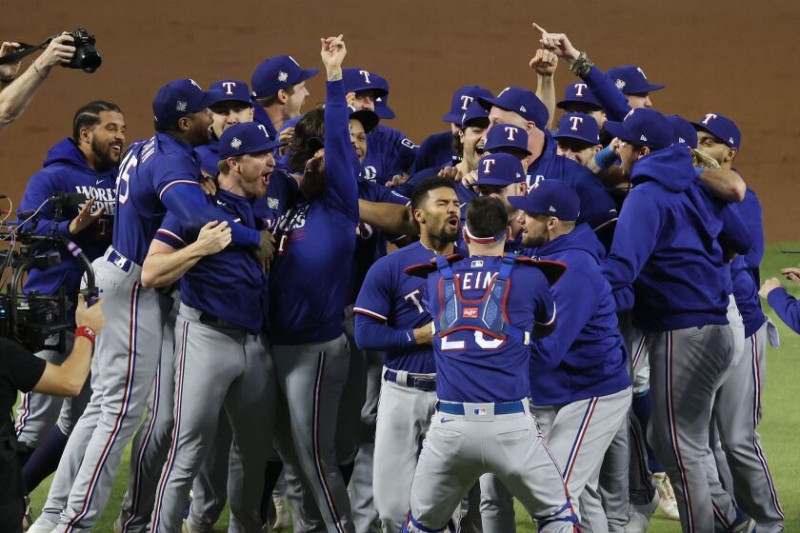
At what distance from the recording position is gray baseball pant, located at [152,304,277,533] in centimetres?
451

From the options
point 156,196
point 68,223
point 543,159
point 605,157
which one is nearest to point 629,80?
point 605,157

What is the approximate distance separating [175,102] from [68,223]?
0.99 metres

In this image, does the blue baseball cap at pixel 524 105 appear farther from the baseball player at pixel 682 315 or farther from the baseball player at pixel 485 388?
the baseball player at pixel 485 388

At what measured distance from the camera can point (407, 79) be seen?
12734 millimetres

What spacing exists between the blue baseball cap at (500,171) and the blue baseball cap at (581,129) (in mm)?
973

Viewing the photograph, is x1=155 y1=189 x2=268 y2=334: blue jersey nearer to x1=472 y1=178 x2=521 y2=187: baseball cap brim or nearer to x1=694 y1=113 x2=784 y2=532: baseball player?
x1=472 y1=178 x2=521 y2=187: baseball cap brim

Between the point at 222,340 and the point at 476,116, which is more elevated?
the point at 476,116

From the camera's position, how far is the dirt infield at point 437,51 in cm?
1232

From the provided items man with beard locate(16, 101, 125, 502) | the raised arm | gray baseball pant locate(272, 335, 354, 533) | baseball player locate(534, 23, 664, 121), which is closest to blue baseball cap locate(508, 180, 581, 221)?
the raised arm

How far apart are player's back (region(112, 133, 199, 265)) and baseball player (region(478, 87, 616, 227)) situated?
4.54 ft

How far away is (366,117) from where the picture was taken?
5.42 metres

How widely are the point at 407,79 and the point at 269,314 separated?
8.32m

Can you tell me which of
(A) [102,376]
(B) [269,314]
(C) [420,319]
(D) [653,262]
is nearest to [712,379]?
(D) [653,262]

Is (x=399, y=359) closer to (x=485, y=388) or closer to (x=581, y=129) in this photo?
(x=485, y=388)
